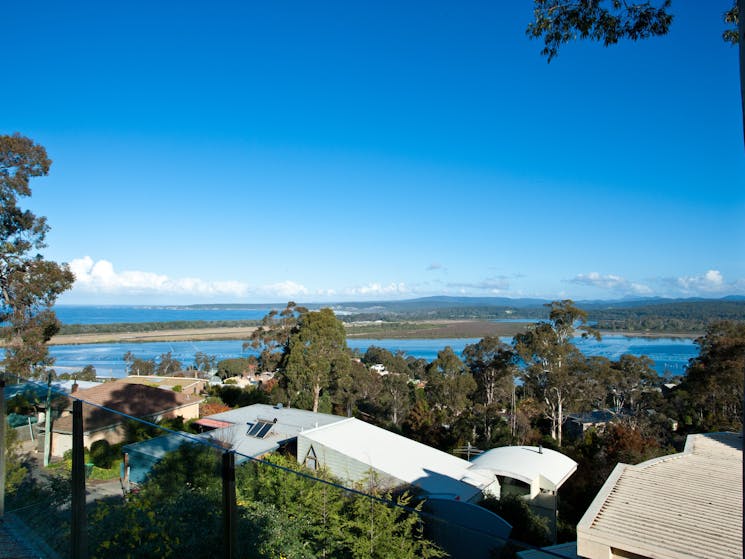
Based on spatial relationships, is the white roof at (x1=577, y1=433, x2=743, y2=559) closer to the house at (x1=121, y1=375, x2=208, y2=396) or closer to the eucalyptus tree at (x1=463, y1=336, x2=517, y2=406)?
the eucalyptus tree at (x1=463, y1=336, x2=517, y2=406)

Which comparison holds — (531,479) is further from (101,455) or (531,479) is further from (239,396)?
(239,396)

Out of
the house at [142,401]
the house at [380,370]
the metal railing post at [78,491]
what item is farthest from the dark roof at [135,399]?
the house at [380,370]

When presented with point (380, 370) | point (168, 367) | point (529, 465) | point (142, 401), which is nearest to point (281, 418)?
point (142, 401)

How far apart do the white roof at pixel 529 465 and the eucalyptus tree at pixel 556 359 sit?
29.6 ft

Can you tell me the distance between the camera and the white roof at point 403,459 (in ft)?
37.0

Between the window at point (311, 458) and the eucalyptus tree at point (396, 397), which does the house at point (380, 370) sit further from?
the window at point (311, 458)

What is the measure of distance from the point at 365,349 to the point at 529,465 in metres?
67.8

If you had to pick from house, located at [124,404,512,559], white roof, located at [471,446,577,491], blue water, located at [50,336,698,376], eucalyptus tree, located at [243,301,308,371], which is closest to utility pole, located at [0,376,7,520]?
house, located at [124,404,512,559]

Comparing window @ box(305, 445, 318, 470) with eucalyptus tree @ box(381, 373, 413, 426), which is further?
eucalyptus tree @ box(381, 373, 413, 426)

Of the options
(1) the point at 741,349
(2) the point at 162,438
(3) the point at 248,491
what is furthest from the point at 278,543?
(1) the point at 741,349

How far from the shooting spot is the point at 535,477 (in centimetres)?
1195

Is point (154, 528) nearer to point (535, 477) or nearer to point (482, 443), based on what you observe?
point (535, 477)

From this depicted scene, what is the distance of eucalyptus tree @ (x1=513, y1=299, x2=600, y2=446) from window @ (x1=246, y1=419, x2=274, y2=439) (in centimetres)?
1341

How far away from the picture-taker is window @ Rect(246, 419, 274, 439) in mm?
14984
